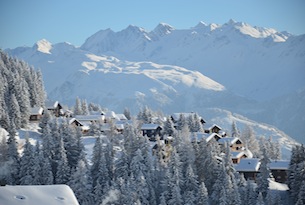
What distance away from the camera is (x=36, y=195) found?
3672 cm

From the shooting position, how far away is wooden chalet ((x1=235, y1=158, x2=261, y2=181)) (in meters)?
92.1

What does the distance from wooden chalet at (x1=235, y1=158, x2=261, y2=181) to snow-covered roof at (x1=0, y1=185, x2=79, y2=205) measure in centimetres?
6020

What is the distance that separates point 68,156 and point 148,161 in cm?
1487

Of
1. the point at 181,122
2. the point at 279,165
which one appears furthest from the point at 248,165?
the point at 181,122

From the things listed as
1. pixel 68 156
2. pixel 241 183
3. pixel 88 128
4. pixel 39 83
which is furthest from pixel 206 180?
pixel 39 83

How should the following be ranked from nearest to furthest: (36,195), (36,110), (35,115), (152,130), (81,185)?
1. (36,195)
2. (81,185)
3. (35,115)
4. (152,130)
5. (36,110)

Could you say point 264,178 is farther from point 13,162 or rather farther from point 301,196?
point 13,162

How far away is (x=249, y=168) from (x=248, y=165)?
1.22 metres

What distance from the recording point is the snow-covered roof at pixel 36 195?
35500 mm

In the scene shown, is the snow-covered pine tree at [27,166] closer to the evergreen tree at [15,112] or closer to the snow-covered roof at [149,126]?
the evergreen tree at [15,112]

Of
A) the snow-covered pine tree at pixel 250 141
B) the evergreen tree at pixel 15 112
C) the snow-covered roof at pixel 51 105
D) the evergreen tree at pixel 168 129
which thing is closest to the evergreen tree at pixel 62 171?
the evergreen tree at pixel 15 112

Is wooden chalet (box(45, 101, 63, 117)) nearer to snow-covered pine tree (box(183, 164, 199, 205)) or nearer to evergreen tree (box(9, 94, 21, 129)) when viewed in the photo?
evergreen tree (box(9, 94, 21, 129))

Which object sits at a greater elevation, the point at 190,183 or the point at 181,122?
the point at 181,122

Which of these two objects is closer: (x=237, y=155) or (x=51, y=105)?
(x=237, y=155)
